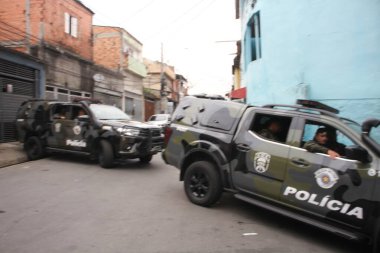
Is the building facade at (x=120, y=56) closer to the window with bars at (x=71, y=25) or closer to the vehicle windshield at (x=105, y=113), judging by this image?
the window with bars at (x=71, y=25)

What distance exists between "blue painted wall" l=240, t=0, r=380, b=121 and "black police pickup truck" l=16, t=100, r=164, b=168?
4.85m

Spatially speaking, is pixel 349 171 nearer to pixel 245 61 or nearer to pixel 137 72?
pixel 245 61

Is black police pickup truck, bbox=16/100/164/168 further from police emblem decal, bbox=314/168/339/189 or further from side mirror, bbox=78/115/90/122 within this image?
police emblem decal, bbox=314/168/339/189

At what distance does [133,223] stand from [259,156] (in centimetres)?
215

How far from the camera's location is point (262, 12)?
1252cm

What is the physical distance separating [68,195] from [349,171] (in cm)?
495

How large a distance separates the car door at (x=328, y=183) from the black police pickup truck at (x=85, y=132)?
17.4ft

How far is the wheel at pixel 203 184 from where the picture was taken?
19.3 feet

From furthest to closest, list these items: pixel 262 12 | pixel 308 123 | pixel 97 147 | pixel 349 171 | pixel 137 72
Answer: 1. pixel 137 72
2. pixel 262 12
3. pixel 97 147
4. pixel 308 123
5. pixel 349 171

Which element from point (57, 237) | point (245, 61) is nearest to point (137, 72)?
point (245, 61)

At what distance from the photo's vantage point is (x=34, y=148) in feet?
36.3

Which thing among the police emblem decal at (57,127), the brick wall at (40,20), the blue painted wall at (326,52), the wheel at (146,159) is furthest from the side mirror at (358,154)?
the brick wall at (40,20)

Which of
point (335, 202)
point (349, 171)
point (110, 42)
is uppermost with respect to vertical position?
point (110, 42)

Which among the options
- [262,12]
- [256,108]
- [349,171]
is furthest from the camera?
[262,12]
